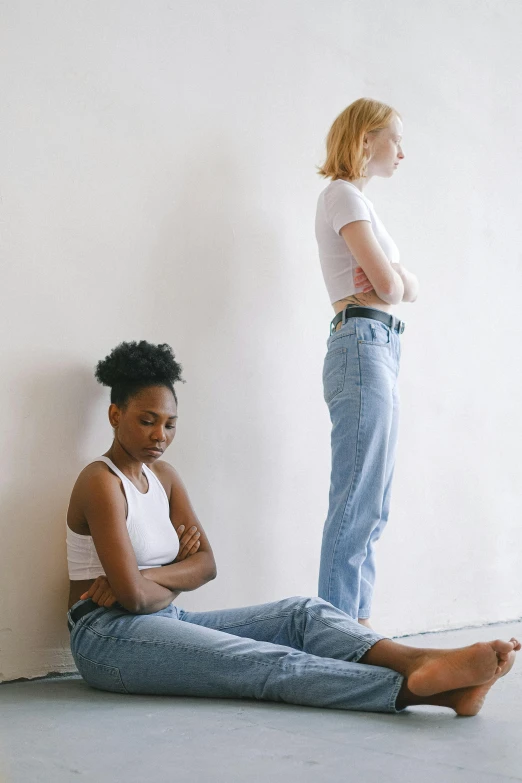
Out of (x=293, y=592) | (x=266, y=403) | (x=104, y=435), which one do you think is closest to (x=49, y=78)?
(x=104, y=435)

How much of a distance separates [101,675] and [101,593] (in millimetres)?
164

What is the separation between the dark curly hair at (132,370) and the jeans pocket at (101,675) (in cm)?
59

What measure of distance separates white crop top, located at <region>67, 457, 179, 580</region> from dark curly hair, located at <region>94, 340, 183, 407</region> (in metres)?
0.18

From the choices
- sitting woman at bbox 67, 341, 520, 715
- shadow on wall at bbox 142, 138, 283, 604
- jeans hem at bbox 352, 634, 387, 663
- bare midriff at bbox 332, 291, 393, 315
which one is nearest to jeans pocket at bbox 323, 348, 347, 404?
bare midriff at bbox 332, 291, 393, 315

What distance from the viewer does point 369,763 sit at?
1.26 meters

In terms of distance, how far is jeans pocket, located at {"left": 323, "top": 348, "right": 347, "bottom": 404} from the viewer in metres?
2.23

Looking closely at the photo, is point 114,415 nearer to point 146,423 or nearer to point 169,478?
point 146,423

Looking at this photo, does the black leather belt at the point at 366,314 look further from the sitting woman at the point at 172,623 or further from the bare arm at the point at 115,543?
the bare arm at the point at 115,543

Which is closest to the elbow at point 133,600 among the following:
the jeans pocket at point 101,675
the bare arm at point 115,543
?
the bare arm at point 115,543

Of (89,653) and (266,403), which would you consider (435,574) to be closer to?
(266,403)

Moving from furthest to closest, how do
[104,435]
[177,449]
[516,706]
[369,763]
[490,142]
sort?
1. [490,142]
2. [177,449]
3. [104,435]
4. [516,706]
5. [369,763]

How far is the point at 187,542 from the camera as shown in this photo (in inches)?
80.7

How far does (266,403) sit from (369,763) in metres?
1.34

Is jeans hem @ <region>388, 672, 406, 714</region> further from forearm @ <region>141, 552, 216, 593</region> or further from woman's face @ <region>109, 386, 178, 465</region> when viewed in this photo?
woman's face @ <region>109, 386, 178, 465</region>
